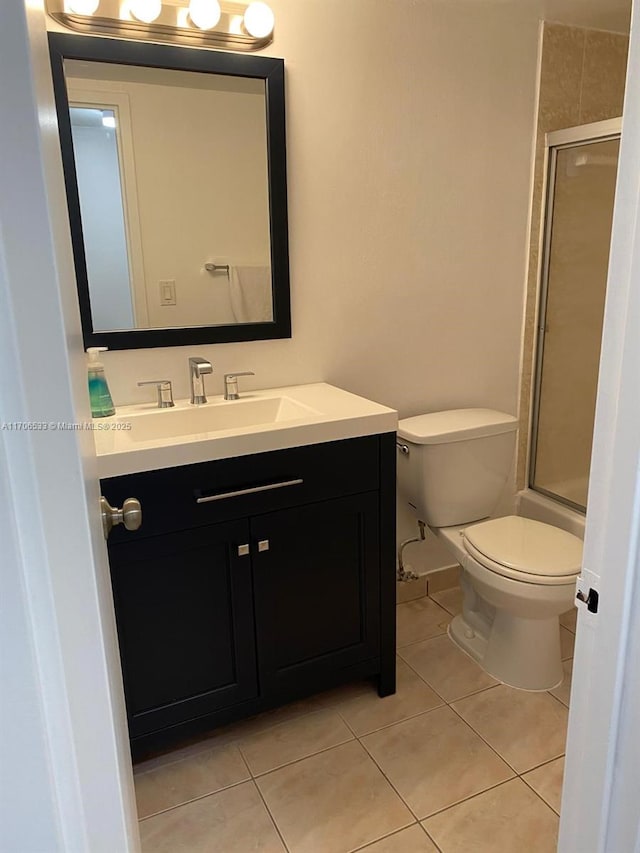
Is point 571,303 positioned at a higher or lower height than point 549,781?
higher

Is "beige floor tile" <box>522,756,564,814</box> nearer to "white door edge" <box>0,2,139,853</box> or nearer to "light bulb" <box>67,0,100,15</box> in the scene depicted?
"white door edge" <box>0,2,139,853</box>

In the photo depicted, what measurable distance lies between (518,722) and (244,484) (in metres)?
1.11

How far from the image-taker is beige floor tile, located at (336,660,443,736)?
6.36ft

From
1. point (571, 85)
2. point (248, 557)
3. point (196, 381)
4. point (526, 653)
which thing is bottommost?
point (526, 653)

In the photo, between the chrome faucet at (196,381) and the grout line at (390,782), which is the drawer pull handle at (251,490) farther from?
the grout line at (390,782)

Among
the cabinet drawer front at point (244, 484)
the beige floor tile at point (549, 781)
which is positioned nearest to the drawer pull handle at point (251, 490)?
the cabinet drawer front at point (244, 484)

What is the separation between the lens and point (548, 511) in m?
2.59

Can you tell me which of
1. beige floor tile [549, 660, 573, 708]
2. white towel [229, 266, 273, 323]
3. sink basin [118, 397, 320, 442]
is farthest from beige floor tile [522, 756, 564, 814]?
white towel [229, 266, 273, 323]

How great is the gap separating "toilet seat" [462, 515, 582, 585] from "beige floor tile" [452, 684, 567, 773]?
0.43 metres

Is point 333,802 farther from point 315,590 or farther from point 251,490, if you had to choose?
point 251,490

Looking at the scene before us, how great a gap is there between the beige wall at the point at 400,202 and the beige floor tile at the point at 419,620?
1.03ft

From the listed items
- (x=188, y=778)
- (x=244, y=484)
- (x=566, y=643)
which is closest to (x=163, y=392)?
(x=244, y=484)

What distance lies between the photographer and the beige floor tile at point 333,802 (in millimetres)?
1563

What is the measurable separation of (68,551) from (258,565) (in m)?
1.09
